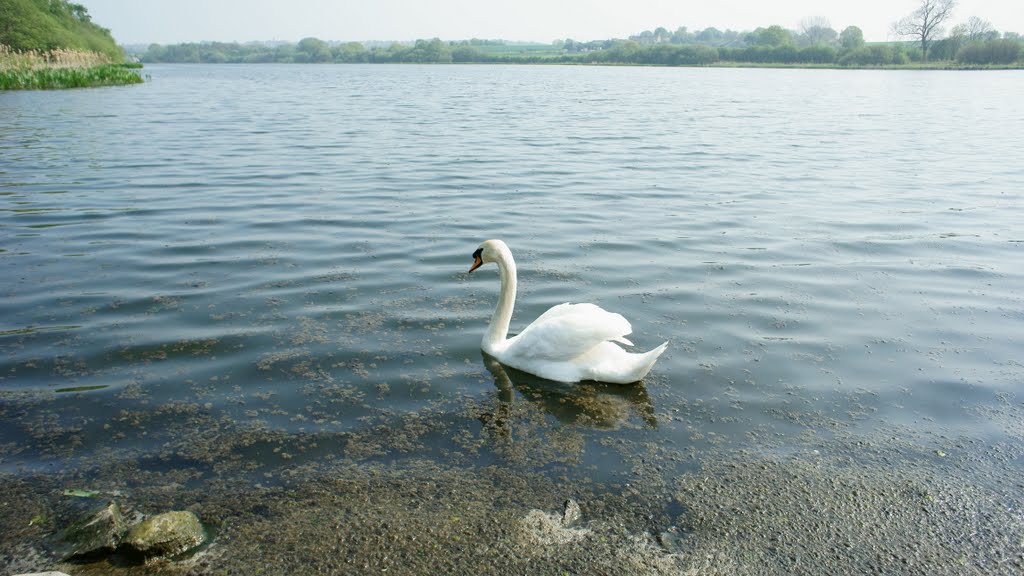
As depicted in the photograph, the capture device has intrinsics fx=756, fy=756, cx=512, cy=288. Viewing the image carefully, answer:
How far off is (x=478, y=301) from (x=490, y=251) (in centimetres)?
146

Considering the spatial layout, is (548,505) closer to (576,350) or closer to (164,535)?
(576,350)

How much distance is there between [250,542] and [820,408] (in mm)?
4051

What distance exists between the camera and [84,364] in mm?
6102

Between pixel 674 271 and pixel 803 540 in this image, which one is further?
pixel 674 271

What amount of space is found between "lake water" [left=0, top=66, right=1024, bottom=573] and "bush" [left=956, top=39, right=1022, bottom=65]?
3106 inches

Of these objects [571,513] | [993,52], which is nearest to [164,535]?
[571,513]

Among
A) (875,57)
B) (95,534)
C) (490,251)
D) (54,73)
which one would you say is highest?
(875,57)

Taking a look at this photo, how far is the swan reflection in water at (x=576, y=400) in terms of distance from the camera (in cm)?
543

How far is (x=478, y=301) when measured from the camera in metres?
7.91

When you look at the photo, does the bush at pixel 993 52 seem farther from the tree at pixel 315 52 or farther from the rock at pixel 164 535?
the tree at pixel 315 52

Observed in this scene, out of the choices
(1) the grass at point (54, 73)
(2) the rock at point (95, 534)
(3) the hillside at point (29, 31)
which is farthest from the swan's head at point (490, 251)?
(3) the hillside at point (29, 31)

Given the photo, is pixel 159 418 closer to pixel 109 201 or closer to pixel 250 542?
pixel 250 542

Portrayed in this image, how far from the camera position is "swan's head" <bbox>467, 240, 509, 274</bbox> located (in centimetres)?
645

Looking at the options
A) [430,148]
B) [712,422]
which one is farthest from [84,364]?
[430,148]
